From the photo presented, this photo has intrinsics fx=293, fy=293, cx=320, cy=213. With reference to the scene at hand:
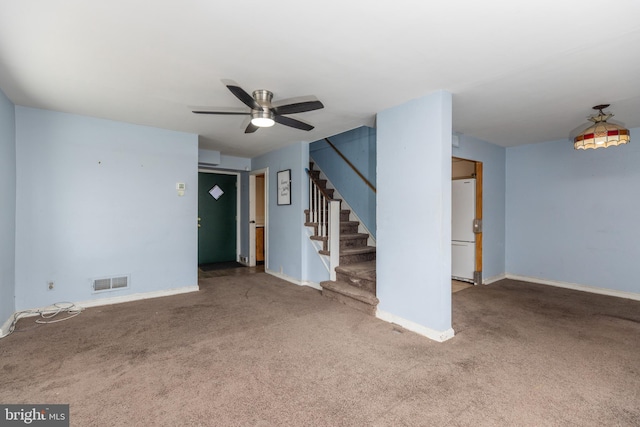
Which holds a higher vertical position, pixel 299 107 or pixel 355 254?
pixel 299 107

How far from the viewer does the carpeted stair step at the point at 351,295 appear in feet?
10.8

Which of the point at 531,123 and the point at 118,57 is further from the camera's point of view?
the point at 531,123

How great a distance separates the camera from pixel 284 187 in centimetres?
→ 505

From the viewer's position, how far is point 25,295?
10.5 ft

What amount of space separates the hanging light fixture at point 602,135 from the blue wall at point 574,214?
140 cm

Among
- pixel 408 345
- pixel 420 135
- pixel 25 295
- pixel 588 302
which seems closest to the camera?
pixel 408 345

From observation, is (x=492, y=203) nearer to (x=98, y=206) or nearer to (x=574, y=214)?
(x=574, y=214)

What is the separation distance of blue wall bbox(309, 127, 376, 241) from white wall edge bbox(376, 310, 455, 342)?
1.78 meters

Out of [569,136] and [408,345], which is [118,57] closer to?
[408,345]

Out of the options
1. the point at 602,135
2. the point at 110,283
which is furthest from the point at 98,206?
the point at 602,135

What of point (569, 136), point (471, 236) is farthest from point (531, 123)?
point (471, 236)

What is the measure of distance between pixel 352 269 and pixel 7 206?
378 cm

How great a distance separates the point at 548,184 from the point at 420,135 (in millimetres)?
3235

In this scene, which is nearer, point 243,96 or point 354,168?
point 243,96
